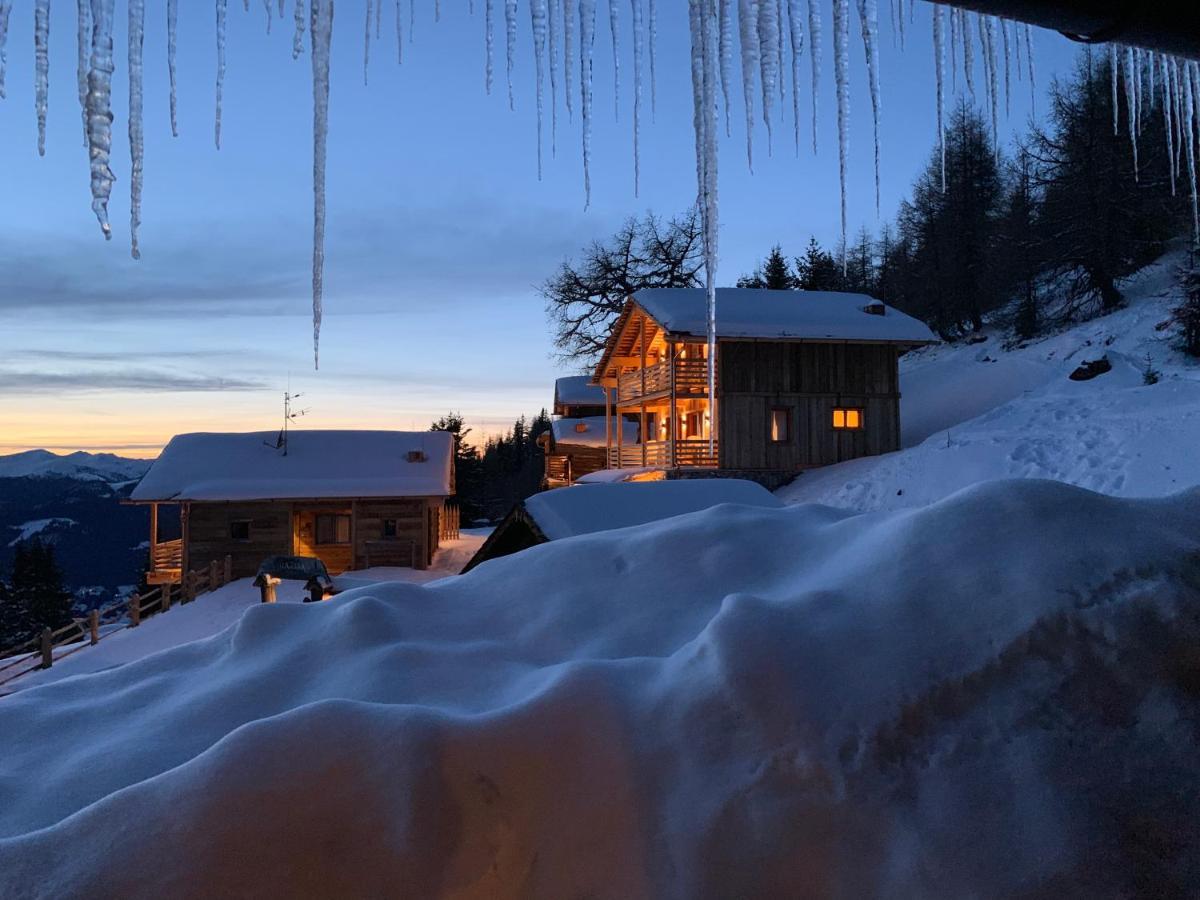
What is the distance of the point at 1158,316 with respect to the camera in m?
24.0

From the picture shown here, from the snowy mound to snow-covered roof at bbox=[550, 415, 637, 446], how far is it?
3281 centimetres

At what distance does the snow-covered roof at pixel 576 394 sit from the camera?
39438mm

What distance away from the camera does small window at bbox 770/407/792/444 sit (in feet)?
Result: 80.2

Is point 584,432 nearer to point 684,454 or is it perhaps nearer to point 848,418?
point 684,454

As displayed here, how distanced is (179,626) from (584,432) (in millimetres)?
20546

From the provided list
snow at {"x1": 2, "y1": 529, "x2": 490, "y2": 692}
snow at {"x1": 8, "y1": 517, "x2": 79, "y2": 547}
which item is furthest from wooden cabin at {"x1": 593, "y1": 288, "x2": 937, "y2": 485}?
snow at {"x1": 8, "y1": 517, "x2": 79, "y2": 547}

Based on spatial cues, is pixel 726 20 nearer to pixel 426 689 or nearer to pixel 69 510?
pixel 426 689

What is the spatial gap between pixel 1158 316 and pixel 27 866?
98.3ft

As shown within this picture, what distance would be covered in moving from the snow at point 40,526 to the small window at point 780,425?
124237 mm

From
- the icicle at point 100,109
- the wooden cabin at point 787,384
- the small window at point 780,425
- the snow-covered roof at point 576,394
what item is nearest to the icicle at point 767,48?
the icicle at point 100,109

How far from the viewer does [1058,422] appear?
19.1m

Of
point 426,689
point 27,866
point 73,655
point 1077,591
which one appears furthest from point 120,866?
point 73,655

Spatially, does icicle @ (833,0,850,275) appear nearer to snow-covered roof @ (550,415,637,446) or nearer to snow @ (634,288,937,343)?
snow @ (634,288,937,343)

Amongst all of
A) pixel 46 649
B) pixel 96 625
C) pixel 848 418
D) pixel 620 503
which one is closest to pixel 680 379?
pixel 848 418
